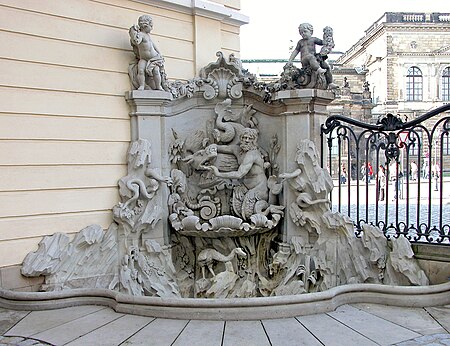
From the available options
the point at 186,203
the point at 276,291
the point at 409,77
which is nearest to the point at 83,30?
the point at 186,203

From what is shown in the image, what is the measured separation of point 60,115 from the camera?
20.3 feet

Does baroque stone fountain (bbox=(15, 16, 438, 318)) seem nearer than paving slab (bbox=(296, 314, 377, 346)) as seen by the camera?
No

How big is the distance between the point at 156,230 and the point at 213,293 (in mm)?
1203

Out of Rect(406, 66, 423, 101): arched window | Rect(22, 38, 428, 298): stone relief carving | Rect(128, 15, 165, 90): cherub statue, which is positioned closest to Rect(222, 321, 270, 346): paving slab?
Rect(22, 38, 428, 298): stone relief carving

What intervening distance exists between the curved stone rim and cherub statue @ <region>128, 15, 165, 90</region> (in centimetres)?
298

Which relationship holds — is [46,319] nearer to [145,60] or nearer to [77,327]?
[77,327]

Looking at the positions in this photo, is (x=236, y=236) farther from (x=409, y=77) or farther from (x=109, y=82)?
(x=409, y=77)

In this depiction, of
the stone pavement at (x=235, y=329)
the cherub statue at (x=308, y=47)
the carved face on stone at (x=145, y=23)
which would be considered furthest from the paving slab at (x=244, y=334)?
the carved face on stone at (x=145, y=23)

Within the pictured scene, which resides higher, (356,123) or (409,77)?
(409,77)

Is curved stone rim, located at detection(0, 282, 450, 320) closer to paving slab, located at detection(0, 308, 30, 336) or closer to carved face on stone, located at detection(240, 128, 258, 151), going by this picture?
paving slab, located at detection(0, 308, 30, 336)

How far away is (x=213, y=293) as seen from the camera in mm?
6691

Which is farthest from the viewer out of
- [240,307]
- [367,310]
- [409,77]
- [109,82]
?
[409,77]

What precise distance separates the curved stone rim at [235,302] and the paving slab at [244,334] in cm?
11

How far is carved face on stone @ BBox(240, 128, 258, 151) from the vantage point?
23.1 ft
